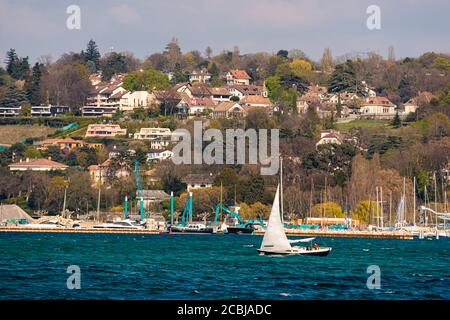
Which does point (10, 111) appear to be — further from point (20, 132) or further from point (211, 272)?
point (211, 272)

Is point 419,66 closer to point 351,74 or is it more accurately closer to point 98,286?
point 351,74

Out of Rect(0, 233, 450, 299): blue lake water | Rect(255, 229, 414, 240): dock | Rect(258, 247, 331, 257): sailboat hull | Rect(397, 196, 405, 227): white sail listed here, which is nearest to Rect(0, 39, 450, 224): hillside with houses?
Rect(397, 196, 405, 227): white sail

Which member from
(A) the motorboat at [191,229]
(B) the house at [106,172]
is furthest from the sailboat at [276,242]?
(B) the house at [106,172]

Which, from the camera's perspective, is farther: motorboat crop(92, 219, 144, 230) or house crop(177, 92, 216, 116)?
house crop(177, 92, 216, 116)

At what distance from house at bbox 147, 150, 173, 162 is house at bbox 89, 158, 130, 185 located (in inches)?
170

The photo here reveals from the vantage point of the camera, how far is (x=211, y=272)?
146 feet

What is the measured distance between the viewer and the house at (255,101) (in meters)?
150

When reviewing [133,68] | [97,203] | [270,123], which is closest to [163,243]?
[97,203]

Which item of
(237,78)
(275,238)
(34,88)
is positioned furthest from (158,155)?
(275,238)

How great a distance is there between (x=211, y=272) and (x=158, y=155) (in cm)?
7547

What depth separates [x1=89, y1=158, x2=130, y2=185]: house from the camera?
11250cm

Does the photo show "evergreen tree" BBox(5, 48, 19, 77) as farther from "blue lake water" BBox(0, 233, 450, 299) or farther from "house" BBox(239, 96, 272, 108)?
"blue lake water" BBox(0, 233, 450, 299)

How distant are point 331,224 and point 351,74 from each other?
224 ft

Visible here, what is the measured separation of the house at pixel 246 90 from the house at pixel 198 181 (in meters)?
54.1
